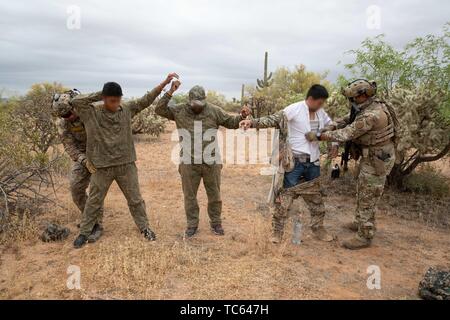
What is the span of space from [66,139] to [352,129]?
3.58 metres

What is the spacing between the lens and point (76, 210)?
603 centimetres

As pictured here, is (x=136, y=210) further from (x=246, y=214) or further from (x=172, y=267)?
(x=246, y=214)

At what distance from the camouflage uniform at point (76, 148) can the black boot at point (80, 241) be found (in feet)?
1.67

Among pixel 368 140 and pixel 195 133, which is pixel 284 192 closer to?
pixel 368 140

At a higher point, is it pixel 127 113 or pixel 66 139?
pixel 127 113

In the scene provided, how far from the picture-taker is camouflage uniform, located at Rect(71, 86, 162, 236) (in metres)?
4.42

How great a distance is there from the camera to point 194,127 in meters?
4.74

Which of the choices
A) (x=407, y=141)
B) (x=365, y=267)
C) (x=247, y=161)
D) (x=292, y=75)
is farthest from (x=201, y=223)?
(x=292, y=75)

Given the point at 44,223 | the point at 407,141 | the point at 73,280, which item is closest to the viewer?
the point at 73,280

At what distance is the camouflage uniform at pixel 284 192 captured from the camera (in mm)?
4668

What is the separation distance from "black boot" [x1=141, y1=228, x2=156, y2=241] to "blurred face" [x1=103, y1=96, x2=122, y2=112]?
5.30 ft

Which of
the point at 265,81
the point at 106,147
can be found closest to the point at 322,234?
the point at 106,147

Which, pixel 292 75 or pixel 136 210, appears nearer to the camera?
pixel 136 210

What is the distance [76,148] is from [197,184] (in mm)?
1636
